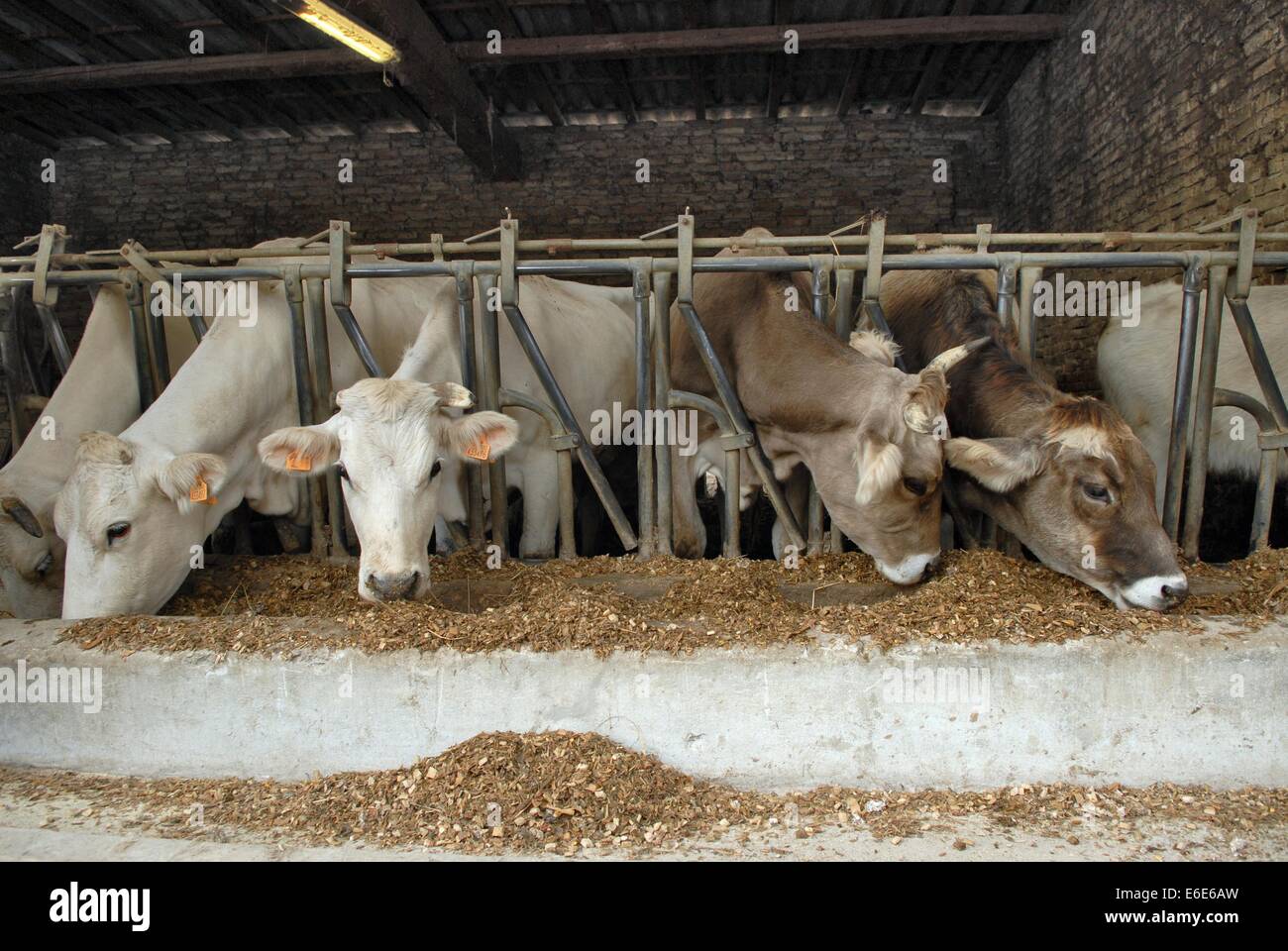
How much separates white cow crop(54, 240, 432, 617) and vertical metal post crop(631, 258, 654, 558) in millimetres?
1471

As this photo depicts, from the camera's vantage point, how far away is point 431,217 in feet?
40.9

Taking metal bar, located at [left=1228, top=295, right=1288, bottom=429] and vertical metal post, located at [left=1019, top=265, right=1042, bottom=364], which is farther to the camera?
vertical metal post, located at [left=1019, top=265, right=1042, bottom=364]

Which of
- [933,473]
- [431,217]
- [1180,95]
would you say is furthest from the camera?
[431,217]

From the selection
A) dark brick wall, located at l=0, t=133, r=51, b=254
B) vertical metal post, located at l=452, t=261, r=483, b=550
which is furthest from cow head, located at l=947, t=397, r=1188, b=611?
dark brick wall, located at l=0, t=133, r=51, b=254

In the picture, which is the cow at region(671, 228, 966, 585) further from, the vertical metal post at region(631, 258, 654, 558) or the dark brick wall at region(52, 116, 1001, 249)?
the dark brick wall at region(52, 116, 1001, 249)

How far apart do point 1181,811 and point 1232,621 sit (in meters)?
0.70

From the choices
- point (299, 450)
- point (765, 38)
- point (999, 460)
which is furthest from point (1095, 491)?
point (765, 38)

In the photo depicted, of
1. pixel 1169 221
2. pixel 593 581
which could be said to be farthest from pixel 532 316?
pixel 1169 221

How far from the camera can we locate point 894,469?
320 centimetres

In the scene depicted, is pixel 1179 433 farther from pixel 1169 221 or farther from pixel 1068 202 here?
pixel 1068 202

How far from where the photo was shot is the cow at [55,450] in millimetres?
3539

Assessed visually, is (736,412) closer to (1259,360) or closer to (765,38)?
(1259,360)

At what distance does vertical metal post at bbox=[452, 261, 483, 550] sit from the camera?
3773mm

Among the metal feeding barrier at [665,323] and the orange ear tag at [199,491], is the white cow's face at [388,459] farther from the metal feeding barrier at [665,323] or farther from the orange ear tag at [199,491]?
the metal feeding barrier at [665,323]
